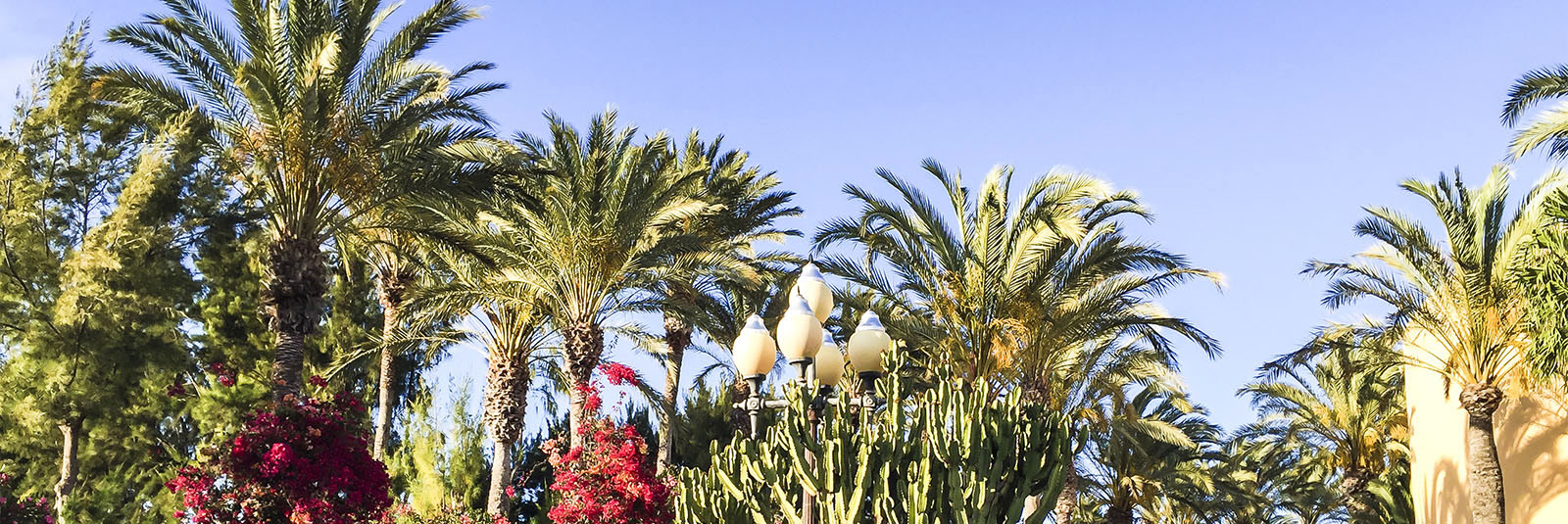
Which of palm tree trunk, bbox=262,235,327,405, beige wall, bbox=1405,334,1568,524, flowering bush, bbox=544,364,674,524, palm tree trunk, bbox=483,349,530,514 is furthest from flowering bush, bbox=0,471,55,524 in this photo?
beige wall, bbox=1405,334,1568,524

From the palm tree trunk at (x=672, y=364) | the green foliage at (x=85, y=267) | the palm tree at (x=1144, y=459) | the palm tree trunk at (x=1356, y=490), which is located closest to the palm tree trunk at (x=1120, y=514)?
the palm tree at (x=1144, y=459)

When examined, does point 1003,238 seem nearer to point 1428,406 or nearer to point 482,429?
→ point 1428,406

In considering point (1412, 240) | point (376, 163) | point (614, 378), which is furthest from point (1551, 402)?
point (376, 163)

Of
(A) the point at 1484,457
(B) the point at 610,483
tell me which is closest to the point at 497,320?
(B) the point at 610,483

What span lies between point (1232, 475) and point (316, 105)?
103 ft

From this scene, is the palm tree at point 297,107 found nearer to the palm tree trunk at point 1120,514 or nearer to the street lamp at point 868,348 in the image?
the street lamp at point 868,348

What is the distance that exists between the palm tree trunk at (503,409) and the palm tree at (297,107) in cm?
488

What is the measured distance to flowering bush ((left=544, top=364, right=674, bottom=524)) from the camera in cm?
1861

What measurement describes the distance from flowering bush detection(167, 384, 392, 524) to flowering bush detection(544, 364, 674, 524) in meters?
2.99

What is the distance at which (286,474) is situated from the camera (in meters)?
16.0

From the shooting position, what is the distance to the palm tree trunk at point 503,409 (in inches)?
835

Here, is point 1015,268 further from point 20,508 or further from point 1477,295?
point 20,508

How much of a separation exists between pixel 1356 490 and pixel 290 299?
24.9 m

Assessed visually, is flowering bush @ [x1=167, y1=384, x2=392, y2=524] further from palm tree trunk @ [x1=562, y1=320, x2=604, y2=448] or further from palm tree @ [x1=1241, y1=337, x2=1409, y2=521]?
palm tree @ [x1=1241, y1=337, x2=1409, y2=521]
